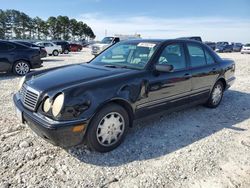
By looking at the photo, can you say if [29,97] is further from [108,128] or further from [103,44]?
[103,44]

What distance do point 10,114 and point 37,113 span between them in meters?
2.02

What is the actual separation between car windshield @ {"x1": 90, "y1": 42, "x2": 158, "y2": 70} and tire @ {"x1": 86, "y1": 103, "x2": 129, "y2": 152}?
0.86 meters

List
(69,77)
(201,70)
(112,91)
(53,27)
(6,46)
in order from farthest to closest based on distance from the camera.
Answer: (53,27) < (6,46) < (201,70) < (69,77) < (112,91)

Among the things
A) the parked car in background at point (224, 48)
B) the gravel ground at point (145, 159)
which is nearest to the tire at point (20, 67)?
the gravel ground at point (145, 159)

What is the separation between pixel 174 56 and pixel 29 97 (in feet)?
8.18

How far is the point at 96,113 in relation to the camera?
2.97 metres

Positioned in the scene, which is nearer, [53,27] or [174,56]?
[174,56]

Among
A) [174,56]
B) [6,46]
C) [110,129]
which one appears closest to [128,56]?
[174,56]

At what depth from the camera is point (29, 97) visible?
3.14 meters

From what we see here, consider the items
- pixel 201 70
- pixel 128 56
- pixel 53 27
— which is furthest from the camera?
pixel 53 27

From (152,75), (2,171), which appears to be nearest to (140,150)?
(152,75)

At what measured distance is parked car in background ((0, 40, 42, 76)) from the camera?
28.9 ft

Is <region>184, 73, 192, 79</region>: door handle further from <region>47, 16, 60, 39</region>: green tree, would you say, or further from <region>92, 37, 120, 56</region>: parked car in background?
<region>47, 16, 60, 39</region>: green tree

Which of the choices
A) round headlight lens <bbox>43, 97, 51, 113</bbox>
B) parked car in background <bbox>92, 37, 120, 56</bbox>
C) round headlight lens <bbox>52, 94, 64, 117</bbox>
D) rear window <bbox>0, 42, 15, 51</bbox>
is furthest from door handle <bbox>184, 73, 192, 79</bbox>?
parked car in background <bbox>92, 37, 120, 56</bbox>
